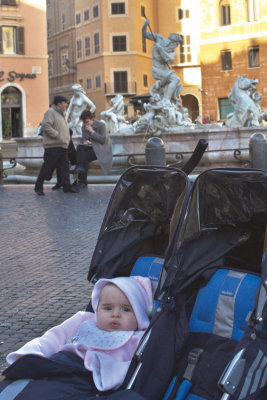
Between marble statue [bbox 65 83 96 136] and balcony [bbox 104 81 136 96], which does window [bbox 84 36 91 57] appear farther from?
marble statue [bbox 65 83 96 136]

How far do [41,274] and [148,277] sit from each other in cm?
272

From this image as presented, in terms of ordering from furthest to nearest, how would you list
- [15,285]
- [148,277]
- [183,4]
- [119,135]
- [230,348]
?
[183,4], [119,135], [15,285], [148,277], [230,348]

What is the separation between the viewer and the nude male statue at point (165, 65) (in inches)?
698

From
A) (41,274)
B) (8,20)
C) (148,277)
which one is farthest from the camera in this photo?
(8,20)

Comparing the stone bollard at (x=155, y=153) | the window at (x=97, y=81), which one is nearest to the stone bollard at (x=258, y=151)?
the stone bollard at (x=155, y=153)

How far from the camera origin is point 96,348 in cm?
319

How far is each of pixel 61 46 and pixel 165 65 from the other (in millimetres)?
55130

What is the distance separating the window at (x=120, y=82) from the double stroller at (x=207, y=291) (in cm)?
5971

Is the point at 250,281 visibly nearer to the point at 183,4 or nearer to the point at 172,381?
the point at 172,381

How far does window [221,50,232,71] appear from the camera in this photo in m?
48.2

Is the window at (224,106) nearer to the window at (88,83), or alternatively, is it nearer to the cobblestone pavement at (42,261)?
the window at (88,83)

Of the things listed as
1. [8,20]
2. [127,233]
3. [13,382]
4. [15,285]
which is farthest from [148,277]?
[8,20]

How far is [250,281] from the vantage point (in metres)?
3.06

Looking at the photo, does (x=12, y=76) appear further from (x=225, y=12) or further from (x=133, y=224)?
(x=133, y=224)
